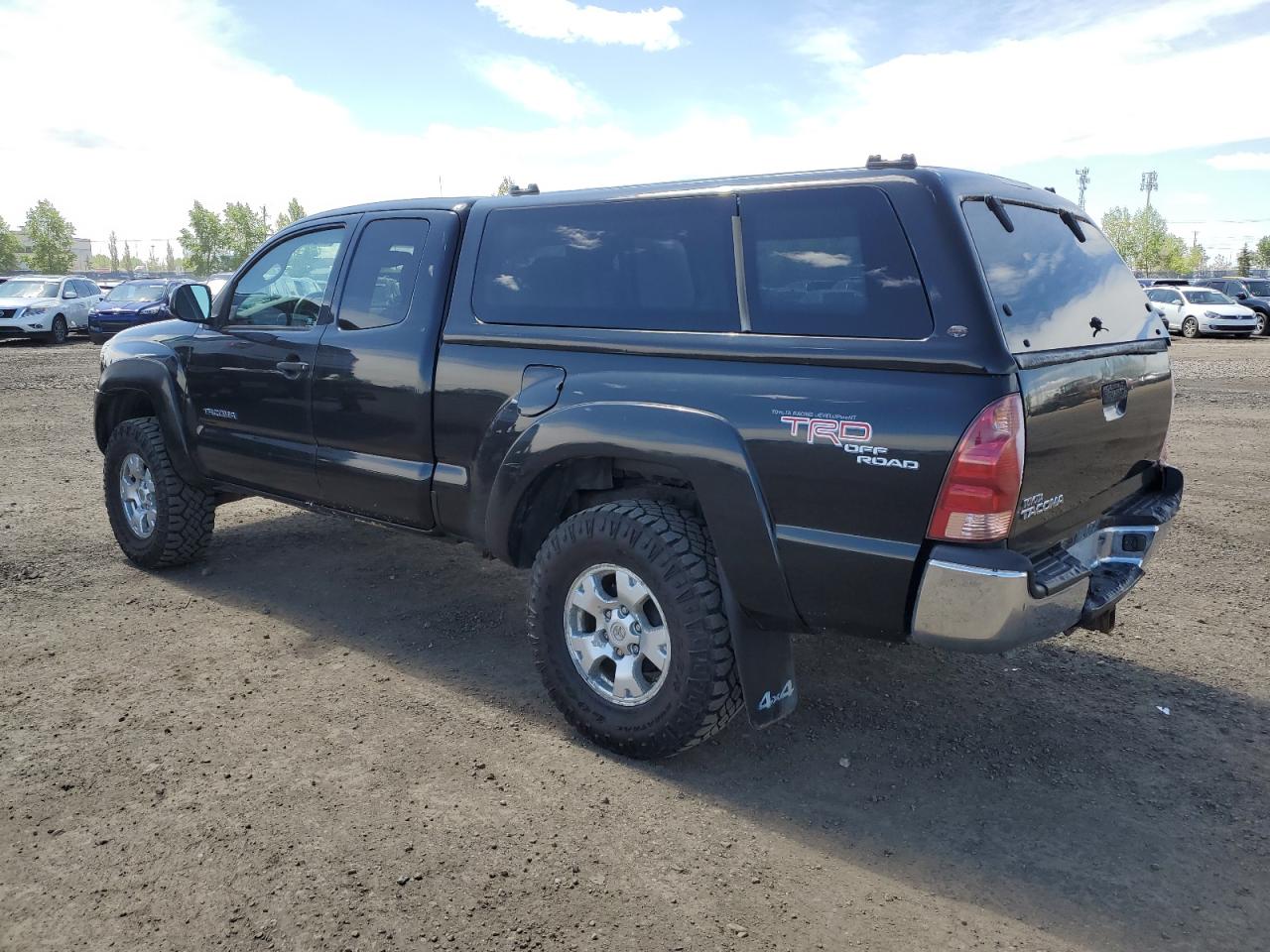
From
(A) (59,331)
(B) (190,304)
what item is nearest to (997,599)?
(B) (190,304)

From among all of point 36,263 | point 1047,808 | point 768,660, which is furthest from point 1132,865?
point 36,263

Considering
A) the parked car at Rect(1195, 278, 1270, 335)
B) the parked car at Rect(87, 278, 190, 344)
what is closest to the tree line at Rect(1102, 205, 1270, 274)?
the parked car at Rect(1195, 278, 1270, 335)

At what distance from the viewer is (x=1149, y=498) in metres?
3.82

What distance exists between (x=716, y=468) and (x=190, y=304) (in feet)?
10.9

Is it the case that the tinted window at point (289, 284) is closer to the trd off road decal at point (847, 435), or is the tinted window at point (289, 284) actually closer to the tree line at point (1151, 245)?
the trd off road decal at point (847, 435)

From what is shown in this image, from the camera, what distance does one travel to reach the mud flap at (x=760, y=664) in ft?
10.6

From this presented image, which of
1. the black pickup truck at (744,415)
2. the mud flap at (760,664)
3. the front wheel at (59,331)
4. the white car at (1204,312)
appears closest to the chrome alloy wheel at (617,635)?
the black pickup truck at (744,415)

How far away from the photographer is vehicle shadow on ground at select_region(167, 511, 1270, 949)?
2.74 metres

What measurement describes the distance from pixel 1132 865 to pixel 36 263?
3956 inches

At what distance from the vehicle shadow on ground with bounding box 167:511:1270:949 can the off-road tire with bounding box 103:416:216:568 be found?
56 centimetres

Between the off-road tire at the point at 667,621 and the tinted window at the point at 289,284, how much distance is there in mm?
2009

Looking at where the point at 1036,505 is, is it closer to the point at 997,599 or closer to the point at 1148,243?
the point at 997,599

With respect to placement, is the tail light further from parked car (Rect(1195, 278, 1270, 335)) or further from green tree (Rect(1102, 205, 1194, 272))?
green tree (Rect(1102, 205, 1194, 272))

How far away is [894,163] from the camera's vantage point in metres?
3.06
